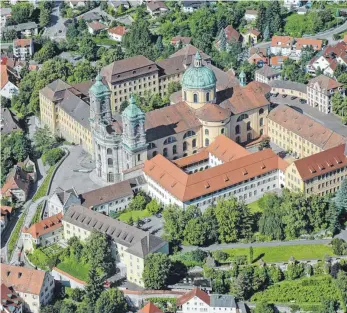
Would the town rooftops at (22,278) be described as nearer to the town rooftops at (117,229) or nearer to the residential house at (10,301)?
the residential house at (10,301)

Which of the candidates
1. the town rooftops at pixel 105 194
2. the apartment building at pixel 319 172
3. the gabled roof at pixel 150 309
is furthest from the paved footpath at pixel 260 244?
the town rooftops at pixel 105 194

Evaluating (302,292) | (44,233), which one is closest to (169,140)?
(44,233)

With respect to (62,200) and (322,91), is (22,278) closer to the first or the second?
(62,200)

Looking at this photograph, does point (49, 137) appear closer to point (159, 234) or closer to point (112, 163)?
point (112, 163)

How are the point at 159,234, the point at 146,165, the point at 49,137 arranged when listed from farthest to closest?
the point at 49,137
the point at 146,165
the point at 159,234

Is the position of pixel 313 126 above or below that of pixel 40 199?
above

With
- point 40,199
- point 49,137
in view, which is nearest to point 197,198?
point 40,199

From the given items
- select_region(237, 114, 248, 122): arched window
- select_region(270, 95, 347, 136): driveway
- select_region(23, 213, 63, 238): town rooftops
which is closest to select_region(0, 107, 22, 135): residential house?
select_region(23, 213, 63, 238): town rooftops

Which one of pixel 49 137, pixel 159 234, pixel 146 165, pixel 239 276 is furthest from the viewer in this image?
pixel 49 137
